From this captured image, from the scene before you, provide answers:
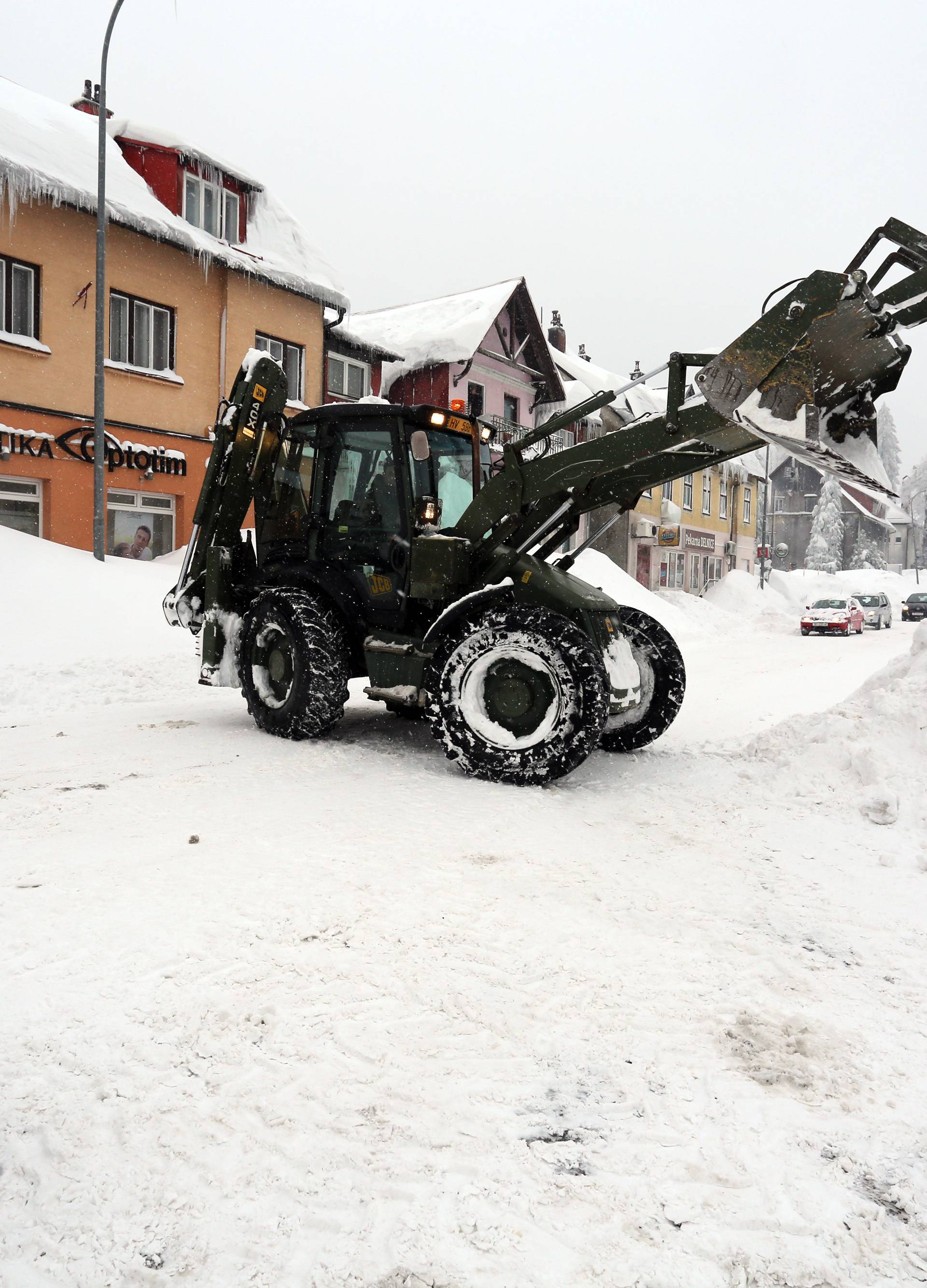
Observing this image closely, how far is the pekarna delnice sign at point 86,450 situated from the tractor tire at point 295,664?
977cm

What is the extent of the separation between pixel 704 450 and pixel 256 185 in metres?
17.6

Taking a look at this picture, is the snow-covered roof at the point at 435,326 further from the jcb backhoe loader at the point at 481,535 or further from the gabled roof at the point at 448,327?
the jcb backhoe loader at the point at 481,535

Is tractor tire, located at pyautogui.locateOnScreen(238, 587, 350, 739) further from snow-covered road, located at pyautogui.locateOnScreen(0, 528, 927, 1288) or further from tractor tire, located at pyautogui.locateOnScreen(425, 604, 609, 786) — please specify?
snow-covered road, located at pyautogui.locateOnScreen(0, 528, 927, 1288)

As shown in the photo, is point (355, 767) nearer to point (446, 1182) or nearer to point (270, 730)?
point (270, 730)

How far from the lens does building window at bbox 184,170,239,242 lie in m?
18.2

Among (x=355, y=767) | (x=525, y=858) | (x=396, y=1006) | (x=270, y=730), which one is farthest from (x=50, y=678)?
(x=396, y=1006)

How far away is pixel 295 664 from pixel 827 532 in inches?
2584

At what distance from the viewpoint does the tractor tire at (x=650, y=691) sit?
682 cm

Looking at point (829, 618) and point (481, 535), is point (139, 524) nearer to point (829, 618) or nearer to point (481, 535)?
point (481, 535)

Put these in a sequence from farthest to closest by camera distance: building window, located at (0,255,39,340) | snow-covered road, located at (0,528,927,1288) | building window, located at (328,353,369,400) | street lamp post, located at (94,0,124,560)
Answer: building window, located at (328,353,369,400) → building window, located at (0,255,39,340) → street lamp post, located at (94,0,124,560) → snow-covered road, located at (0,528,927,1288)

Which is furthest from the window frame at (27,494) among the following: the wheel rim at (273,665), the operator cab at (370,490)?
the operator cab at (370,490)

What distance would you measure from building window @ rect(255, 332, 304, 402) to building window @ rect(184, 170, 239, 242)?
2.43 metres

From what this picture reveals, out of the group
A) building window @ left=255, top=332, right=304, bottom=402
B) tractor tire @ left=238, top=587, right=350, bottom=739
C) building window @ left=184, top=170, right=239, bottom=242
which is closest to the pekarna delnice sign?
building window @ left=255, top=332, right=304, bottom=402

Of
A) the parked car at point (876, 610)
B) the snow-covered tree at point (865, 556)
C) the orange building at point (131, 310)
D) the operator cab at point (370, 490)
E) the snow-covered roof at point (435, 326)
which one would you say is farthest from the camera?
the snow-covered tree at point (865, 556)
